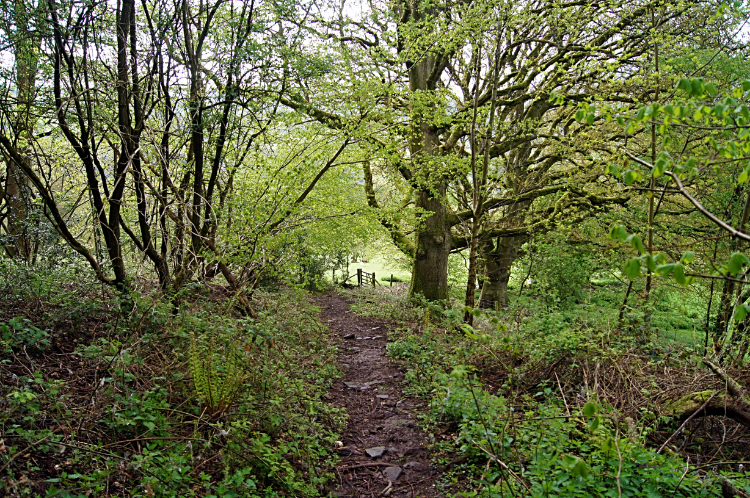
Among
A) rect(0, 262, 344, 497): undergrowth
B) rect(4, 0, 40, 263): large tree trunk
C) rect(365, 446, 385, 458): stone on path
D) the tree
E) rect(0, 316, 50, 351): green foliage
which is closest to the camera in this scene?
rect(0, 262, 344, 497): undergrowth

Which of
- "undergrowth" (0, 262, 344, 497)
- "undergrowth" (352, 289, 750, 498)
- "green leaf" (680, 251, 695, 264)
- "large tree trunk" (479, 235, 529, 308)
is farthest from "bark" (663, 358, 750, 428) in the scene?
"large tree trunk" (479, 235, 529, 308)

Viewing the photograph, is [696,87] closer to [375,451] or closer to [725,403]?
[725,403]

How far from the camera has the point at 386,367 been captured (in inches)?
283

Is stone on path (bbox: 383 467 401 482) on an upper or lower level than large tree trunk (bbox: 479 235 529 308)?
lower

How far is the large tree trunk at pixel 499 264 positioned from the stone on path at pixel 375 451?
34.2 feet

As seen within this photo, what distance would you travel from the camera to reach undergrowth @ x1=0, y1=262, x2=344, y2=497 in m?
2.74

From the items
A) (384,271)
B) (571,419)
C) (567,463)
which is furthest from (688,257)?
(384,271)

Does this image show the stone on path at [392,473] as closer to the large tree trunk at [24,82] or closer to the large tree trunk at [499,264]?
the large tree trunk at [24,82]

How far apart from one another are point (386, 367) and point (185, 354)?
3492 mm

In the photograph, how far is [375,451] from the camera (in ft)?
14.6

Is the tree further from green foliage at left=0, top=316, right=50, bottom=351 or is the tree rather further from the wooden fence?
the wooden fence

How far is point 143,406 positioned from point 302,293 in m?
3.45

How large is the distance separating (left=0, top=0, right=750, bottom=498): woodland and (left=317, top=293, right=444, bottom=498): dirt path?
0.04 metres

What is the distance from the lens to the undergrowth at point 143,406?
274 centimetres
